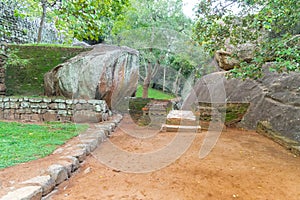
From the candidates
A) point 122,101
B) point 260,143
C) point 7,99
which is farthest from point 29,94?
point 260,143

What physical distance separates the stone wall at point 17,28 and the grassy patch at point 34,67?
905 mm

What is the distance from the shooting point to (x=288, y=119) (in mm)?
3936

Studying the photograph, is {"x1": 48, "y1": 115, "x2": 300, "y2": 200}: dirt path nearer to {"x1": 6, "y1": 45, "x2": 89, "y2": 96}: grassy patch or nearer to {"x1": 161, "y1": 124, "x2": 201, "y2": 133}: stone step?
→ {"x1": 161, "y1": 124, "x2": 201, "y2": 133}: stone step

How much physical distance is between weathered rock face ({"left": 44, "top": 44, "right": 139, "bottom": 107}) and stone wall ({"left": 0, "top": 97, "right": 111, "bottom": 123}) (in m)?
0.24

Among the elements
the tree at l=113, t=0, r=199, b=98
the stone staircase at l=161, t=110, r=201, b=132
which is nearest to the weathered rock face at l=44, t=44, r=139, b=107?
the stone staircase at l=161, t=110, r=201, b=132

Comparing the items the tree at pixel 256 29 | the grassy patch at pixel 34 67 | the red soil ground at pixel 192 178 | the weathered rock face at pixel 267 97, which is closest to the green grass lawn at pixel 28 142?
the red soil ground at pixel 192 178

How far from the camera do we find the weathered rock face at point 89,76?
5309mm

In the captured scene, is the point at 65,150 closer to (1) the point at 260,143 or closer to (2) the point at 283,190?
(2) the point at 283,190

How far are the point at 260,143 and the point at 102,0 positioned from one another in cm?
386

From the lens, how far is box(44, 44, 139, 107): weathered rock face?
17.4 feet

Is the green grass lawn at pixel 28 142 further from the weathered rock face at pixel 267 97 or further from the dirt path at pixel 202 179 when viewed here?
the weathered rock face at pixel 267 97

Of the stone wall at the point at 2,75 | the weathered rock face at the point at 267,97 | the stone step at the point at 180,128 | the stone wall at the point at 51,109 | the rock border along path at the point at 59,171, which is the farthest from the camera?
the stone wall at the point at 2,75

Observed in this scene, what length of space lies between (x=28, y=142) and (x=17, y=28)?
665 cm

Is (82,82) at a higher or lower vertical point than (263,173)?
higher
